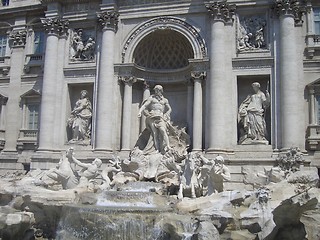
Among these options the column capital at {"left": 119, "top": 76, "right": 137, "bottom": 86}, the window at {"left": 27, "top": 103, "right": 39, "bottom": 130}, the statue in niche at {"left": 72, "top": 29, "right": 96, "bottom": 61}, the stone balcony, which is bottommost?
the stone balcony

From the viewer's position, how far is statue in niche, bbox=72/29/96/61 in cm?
2411

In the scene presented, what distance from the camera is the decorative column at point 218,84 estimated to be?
20.6m

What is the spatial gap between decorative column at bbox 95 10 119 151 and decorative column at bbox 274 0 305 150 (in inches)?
342

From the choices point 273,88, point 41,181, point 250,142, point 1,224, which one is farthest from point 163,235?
point 273,88

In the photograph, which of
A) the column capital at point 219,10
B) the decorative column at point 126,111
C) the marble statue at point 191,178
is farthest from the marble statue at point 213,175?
the column capital at point 219,10

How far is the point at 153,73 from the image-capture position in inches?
954

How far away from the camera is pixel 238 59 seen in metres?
21.4

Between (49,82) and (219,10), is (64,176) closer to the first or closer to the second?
(49,82)

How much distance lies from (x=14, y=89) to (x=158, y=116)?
10.3 meters

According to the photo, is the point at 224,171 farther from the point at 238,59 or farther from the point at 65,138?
the point at 65,138

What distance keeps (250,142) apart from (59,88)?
36.1 ft

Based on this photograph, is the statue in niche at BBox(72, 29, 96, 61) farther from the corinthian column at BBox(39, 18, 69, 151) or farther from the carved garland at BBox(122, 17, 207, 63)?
the carved garland at BBox(122, 17, 207, 63)

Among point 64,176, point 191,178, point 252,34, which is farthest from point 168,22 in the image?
point 64,176

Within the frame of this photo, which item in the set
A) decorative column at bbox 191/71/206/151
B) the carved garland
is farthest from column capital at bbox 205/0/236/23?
decorative column at bbox 191/71/206/151
